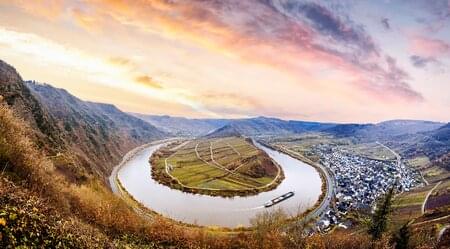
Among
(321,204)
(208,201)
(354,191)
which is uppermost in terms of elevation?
(354,191)

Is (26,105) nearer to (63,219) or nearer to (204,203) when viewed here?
(204,203)

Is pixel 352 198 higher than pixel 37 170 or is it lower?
lower

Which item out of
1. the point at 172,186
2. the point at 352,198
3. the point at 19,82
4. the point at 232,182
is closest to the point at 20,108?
the point at 19,82

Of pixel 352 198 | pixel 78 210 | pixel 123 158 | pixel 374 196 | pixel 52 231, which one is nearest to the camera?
pixel 52 231

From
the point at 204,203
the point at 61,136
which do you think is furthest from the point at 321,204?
the point at 61,136

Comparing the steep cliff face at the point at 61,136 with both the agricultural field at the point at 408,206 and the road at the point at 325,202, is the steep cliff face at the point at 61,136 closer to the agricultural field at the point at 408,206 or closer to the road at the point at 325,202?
the road at the point at 325,202

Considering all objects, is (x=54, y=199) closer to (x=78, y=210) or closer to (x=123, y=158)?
(x=78, y=210)

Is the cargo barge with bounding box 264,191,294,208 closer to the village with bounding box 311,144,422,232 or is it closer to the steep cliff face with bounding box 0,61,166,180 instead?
the village with bounding box 311,144,422,232

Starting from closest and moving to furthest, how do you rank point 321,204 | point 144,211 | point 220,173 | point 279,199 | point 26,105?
point 144,211
point 321,204
point 279,199
point 26,105
point 220,173
